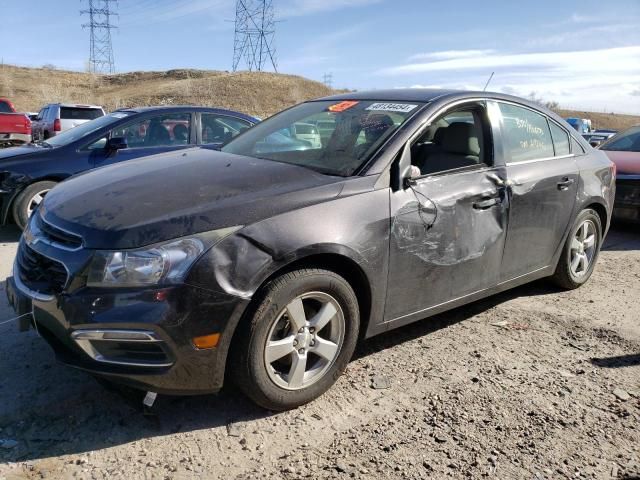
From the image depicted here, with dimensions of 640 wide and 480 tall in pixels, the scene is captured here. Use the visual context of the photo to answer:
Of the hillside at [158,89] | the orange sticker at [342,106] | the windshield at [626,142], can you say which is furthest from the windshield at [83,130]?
the hillside at [158,89]

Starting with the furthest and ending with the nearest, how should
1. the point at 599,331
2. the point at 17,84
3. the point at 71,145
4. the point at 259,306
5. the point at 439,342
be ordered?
1. the point at 17,84
2. the point at 71,145
3. the point at 599,331
4. the point at 439,342
5. the point at 259,306

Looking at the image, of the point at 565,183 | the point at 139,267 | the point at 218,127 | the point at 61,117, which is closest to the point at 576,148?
the point at 565,183

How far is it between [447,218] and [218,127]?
450cm

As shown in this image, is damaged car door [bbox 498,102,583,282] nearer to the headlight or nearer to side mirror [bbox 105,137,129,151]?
the headlight

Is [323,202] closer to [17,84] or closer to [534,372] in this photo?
[534,372]

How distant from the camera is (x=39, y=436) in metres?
2.61

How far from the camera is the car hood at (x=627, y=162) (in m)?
7.12

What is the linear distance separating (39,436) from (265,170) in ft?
5.91

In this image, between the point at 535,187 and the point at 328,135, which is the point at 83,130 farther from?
the point at 535,187

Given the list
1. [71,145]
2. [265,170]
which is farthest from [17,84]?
[265,170]

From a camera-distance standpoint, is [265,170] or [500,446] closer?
[500,446]

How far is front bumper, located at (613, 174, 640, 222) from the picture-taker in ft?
22.9

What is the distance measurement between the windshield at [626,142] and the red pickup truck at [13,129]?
1592 cm

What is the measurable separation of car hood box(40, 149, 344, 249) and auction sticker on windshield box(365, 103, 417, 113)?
82 cm
